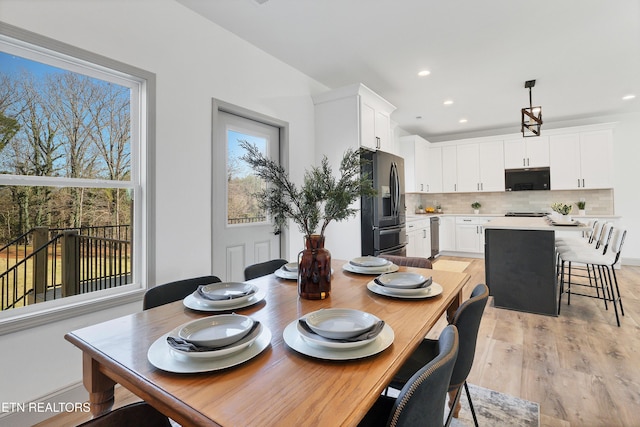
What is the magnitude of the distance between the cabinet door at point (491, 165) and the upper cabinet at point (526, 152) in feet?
0.36

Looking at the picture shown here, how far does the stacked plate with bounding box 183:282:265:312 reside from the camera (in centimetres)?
124

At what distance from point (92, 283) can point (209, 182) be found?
3.53ft

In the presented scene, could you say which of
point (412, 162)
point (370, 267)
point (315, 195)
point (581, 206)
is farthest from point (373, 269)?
point (581, 206)

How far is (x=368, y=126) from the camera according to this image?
12.1 feet

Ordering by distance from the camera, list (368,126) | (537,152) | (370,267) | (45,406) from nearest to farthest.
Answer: (45,406) → (370,267) → (368,126) → (537,152)

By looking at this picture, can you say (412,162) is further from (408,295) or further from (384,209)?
(408,295)

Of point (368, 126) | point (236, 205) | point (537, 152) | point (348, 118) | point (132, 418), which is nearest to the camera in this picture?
point (132, 418)

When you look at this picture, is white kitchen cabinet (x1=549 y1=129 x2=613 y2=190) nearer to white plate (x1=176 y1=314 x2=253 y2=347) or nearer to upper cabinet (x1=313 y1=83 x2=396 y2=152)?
upper cabinet (x1=313 y1=83 x2=396 y2=152)

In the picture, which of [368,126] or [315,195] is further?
[368,126]

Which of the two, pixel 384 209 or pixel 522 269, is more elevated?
pixel 384 209

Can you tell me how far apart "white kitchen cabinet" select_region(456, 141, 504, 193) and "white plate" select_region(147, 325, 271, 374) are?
21.5 ft

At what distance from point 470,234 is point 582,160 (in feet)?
7.44

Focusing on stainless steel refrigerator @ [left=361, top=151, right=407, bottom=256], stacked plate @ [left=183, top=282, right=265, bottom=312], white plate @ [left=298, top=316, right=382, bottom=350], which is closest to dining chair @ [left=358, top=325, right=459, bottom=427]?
white plate @ [left=298, top=316, right=382, bottom=350]

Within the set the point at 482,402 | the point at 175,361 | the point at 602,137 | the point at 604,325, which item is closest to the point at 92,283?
the point at 175,361
